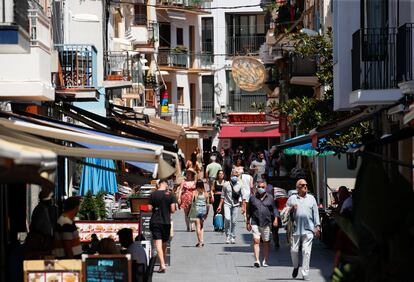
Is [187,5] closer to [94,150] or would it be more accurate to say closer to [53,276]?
[53,276]

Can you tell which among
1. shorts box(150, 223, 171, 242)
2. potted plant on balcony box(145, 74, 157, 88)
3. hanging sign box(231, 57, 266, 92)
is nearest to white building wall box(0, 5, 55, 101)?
shorts box(150, 223, 171, 242)

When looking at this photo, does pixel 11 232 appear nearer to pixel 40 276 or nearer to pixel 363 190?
pixel 40 276

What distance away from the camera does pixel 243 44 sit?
75438mm

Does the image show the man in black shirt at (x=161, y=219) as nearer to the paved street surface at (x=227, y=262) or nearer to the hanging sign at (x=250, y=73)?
the paved street surface at (x=227, y=262)

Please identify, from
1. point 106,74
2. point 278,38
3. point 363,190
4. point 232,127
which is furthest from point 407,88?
point 232,127

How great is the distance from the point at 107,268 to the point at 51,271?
0.94m

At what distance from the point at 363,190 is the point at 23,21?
9402 millimetres

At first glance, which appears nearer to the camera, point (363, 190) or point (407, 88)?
point (363, 190)

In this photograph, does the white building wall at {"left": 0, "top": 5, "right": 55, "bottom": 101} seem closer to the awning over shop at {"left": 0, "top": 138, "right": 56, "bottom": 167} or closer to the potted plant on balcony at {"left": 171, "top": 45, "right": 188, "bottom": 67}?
the awning over shop at {"left": 0, "top": 138, "right": 56, "bottom": 167}

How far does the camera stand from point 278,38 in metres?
47.2

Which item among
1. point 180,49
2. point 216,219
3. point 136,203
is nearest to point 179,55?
point 180,49

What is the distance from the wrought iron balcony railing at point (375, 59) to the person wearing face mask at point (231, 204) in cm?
512

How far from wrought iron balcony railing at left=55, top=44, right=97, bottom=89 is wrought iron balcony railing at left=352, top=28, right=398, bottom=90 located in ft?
19.1

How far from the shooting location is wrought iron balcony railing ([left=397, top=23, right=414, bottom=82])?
2133 centimetres
